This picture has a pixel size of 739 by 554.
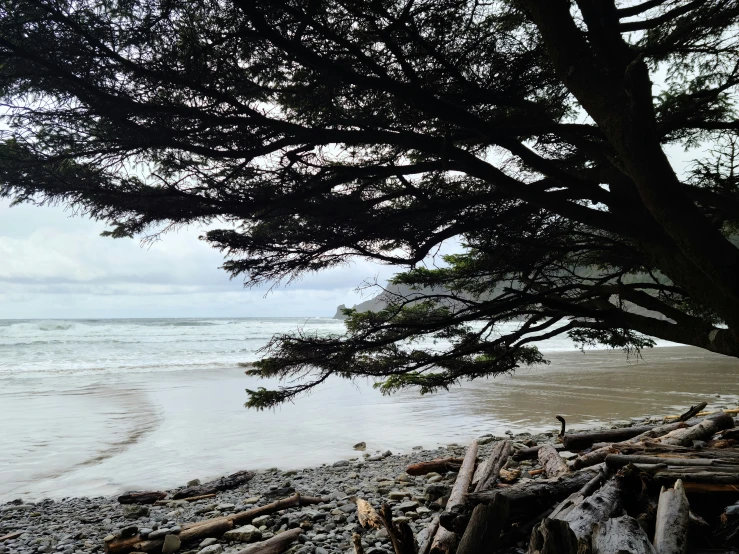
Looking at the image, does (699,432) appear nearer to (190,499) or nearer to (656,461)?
(656,461)

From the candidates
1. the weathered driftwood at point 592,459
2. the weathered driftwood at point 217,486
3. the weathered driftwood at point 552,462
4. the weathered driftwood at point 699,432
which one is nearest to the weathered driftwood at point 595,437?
the weathered driftwood at point 552,462

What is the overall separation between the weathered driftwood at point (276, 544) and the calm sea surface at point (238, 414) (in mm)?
4545

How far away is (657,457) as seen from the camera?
4.06 m

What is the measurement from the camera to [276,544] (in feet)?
13.9

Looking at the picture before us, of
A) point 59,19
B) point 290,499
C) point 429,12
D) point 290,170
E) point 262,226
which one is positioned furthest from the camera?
point 290,499

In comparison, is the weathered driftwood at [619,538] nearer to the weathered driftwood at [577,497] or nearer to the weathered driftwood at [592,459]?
the weathered driftwood at [577,497]

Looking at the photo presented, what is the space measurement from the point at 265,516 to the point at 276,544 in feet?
3.37

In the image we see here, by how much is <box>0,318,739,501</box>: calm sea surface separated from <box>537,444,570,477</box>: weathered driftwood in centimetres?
474

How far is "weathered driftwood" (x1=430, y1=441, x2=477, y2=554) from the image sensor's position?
326cm

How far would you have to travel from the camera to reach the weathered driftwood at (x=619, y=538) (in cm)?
260

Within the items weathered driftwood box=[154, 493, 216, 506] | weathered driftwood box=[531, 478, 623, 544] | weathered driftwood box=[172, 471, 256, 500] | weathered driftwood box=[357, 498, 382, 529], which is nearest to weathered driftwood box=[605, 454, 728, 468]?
weathered driftwood box=[531, 478, 623, 544]

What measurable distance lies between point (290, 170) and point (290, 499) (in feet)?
12.3

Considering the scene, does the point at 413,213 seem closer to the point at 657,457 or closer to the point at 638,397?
the point at 657,457

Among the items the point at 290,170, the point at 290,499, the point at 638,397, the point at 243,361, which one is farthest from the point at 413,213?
the point at 243,361
